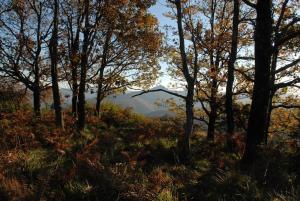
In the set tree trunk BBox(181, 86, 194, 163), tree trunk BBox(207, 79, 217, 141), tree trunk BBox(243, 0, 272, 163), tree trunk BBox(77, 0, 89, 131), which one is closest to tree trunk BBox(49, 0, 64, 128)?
tree trunk BBox(77, 0, 89, 131)

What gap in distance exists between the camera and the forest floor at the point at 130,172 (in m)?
7.86

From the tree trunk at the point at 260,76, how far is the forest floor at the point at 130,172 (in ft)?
1.76

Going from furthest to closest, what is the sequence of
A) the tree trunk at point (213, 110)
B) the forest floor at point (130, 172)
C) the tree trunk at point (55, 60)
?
the tree trunk at point (213, 110), the tree trunk at point (55, 60), the forest floor at point (130, 172)

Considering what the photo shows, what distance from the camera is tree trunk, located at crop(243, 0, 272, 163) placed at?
11570 millimetres

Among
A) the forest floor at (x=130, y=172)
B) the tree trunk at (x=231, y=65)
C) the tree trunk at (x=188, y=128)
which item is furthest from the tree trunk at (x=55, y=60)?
the tree trunk at (x=231, y=65)

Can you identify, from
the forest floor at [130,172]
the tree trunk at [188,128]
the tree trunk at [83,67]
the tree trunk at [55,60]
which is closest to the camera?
the forest floor at [130,172]

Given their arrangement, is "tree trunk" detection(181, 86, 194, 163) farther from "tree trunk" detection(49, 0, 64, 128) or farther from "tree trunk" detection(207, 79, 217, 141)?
"tree trunk" detection(207, 79, 217, 141)

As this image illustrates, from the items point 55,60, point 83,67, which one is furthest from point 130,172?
point 83,67

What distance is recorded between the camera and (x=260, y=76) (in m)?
11.8

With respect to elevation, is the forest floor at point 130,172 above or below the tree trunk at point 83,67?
below

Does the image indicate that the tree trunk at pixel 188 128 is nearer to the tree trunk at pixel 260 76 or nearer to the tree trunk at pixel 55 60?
the tree trunk at pixel 260 76

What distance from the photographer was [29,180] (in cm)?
847

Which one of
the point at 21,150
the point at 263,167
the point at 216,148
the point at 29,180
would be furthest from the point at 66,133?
the point at 263,167

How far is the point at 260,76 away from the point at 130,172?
5941mm
